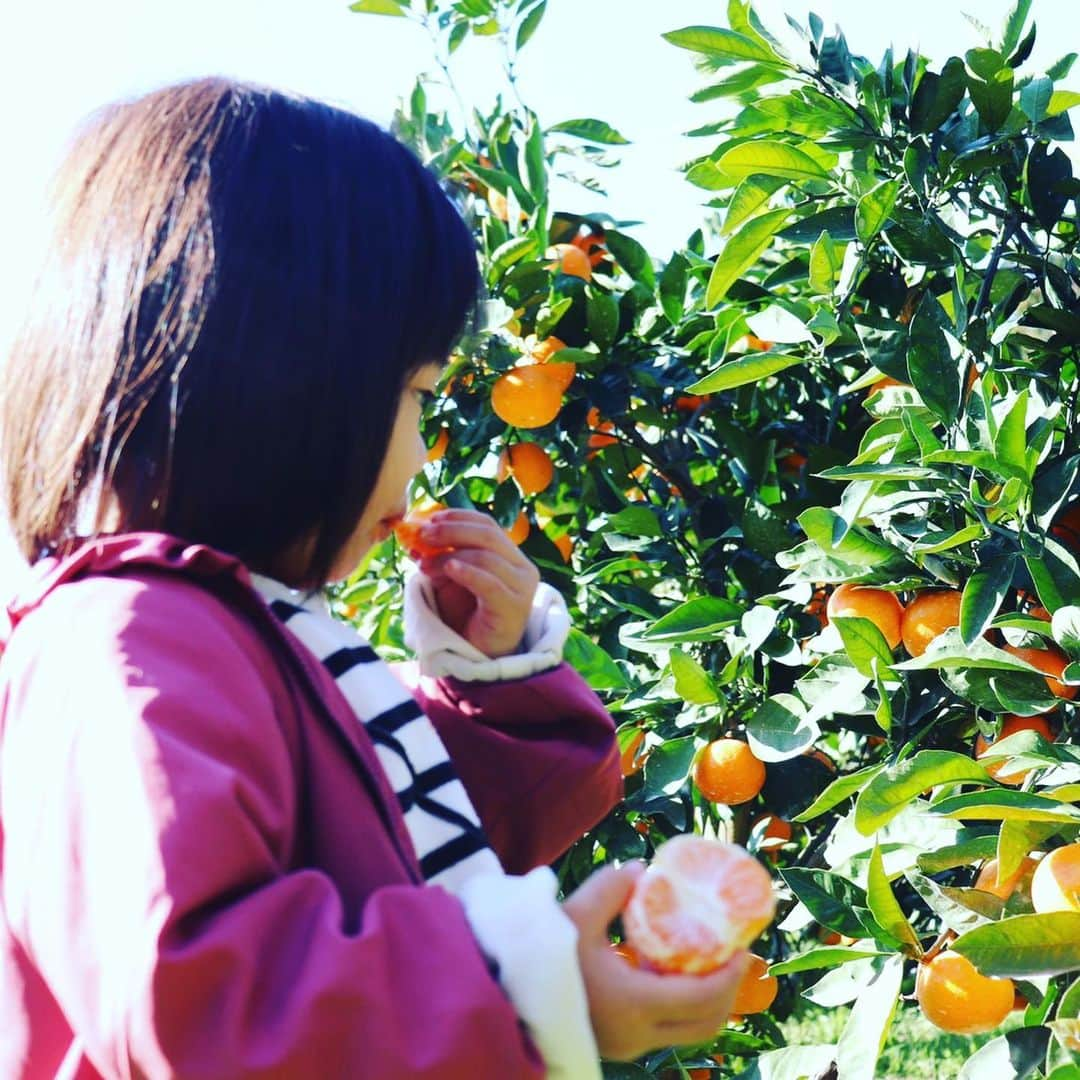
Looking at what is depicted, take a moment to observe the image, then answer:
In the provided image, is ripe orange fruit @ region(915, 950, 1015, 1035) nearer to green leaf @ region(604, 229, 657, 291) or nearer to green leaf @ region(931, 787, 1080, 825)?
green leaf @ region(931, 787, 1080, 825)

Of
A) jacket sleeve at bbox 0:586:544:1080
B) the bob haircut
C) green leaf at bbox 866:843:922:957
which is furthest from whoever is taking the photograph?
green leaf at bbox 866:843:922:957

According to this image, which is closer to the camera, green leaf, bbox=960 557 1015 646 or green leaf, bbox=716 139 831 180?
green leaf, bbox=960 557 1015 646

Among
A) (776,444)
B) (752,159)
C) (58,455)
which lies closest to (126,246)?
(58,455)

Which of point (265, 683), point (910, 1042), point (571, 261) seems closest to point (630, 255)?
point (571, 261)

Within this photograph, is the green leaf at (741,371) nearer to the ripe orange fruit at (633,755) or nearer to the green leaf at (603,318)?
the green leaf at (603,318)

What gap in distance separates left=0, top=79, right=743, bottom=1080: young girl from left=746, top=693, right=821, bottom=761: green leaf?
0.34 meters

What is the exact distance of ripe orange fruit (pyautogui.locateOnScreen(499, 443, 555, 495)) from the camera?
5.28 feet

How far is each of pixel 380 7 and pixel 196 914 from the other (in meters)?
1.51

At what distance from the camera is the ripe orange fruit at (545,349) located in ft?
5.05

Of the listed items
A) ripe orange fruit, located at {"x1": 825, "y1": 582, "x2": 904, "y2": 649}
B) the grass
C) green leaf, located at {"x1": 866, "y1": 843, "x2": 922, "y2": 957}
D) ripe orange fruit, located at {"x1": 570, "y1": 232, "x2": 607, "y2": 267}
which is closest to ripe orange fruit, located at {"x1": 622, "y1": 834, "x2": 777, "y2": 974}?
green leaf, located at {"x1": 866, "y1": 843, "x2": 922, "y2": 957}

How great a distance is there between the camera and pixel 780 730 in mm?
1276

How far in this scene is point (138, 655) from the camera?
0.62 m

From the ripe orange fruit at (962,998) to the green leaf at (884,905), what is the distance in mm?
28

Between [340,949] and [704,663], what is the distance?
3.18 ft
